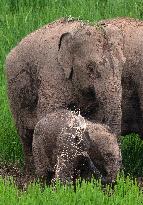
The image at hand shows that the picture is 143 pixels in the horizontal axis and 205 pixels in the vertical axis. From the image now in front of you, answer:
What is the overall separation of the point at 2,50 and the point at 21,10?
0.83 m

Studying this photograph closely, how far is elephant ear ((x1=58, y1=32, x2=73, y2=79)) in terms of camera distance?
4.51 metres

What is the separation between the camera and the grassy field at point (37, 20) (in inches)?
217

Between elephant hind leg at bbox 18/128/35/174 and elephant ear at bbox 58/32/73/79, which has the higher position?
elephant ear at bbox 58/32/73/79

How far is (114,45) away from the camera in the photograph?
4.61m

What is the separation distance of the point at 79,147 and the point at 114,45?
694 mm

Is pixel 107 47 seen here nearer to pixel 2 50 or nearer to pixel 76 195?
pixel 76 195

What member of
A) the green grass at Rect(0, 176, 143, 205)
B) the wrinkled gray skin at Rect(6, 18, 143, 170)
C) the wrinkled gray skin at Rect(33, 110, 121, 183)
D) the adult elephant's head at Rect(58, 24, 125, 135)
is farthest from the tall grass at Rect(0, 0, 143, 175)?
the green grass at Rect(0, 176, 143, 205)

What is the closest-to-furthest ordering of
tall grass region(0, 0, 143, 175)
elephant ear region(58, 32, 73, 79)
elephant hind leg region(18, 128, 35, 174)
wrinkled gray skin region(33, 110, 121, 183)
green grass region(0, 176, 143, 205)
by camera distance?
green grass region(0, 176, 143, 205), wrinkled gray skin region(33, 110, 121, 183), elephant ear region(58, 32, 73, 79), elephant hind leg region(18, 128, 35, 174), tall grass region(0, 0, 143, 175)

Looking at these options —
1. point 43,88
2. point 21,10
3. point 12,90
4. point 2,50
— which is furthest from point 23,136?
point 21,10

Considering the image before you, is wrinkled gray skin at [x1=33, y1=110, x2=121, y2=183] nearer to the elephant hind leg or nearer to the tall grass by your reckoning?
the elephant hind leg

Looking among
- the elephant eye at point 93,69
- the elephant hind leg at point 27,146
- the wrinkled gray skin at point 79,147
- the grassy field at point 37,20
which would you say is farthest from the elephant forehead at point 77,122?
the grassy field at point 37,20

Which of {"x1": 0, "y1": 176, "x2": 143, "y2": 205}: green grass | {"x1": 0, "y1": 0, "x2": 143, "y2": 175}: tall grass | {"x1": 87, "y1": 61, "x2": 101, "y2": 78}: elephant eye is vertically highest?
{"x1": 87, "y1": 61, "x2": 101, "y2": 78}: elephant eye

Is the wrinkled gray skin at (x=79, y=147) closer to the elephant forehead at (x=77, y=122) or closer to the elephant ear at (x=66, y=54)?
the elephant forehead at (x=77, y=122)

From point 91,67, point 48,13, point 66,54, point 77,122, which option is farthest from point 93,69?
point 48,13
